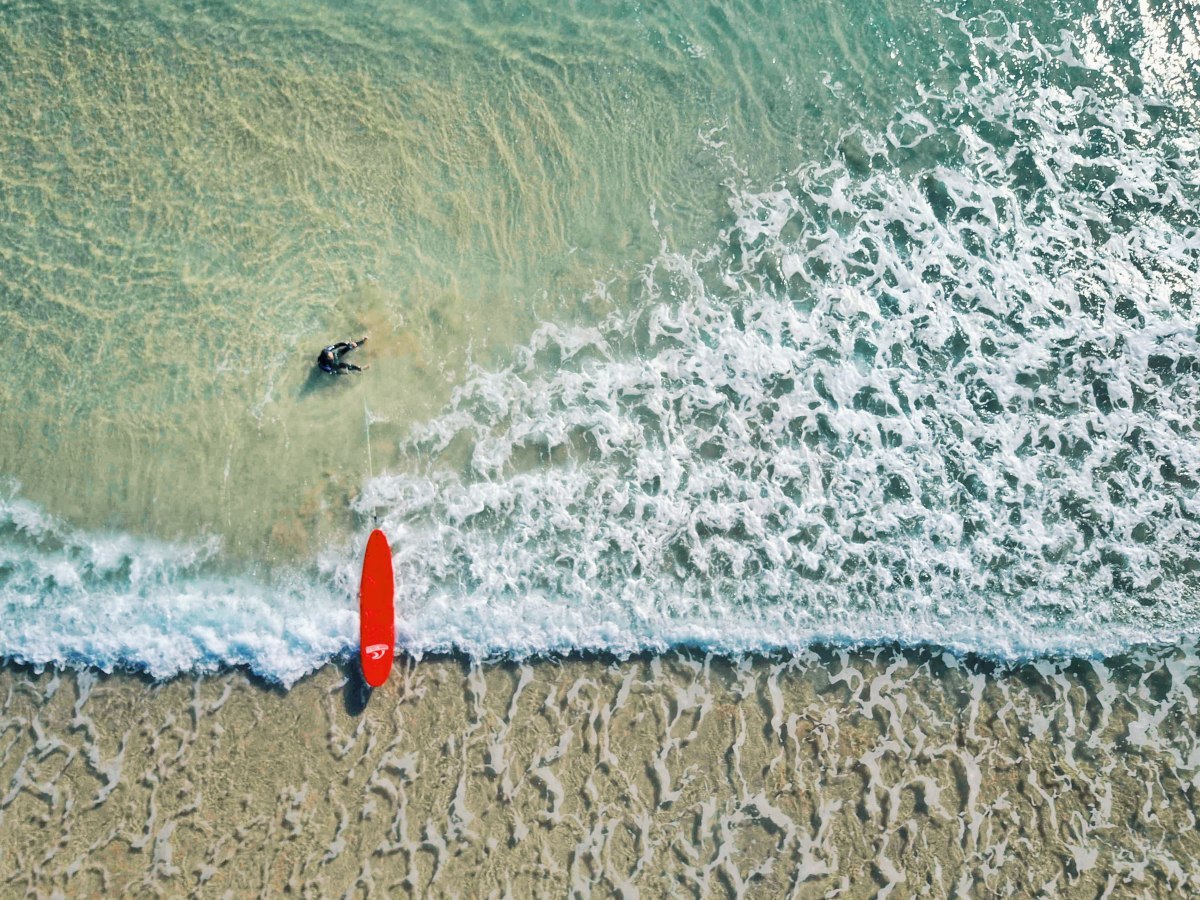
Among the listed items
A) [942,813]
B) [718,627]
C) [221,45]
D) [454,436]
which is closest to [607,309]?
[454,436]

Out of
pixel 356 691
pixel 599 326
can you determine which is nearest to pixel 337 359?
pixel 599 326

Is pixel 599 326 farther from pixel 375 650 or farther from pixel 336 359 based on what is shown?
pixel 375 650

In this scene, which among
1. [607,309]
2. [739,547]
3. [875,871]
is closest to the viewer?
[875,871]

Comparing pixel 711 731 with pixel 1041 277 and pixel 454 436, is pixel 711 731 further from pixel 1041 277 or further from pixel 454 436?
pixel 1041 277

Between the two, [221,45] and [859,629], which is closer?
[859,629]

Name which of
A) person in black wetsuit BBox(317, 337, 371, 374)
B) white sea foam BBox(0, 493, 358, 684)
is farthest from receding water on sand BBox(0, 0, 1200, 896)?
person in black wetsuit BBox(317, 337, 371, 374)

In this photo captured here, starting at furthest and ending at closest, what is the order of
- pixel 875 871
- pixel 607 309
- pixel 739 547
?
pixel 607 309 → pixel 739 547 → pixel 875 871

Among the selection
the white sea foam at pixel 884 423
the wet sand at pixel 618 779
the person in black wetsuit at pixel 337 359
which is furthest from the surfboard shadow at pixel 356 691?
the person in black wetsuit at pixel 337 359

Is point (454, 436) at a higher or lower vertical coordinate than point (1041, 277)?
lower
